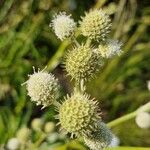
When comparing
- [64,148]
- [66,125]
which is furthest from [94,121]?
[64,148]

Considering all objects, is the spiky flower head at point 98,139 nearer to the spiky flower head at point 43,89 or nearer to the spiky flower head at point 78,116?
the spiky flower head at point 78,116

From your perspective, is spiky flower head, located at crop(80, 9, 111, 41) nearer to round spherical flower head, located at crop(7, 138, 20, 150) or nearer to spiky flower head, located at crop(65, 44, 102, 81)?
spiky flower head, located at crop(65, 44, 102, 81)

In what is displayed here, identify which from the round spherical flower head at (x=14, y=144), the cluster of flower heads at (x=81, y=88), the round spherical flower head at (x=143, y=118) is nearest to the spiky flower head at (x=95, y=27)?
the cluster of flower heads at (x=81, y=88)

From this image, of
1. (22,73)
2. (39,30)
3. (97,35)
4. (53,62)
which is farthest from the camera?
(39,30)

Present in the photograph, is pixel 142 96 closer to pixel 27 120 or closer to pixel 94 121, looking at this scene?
pixel 27 120

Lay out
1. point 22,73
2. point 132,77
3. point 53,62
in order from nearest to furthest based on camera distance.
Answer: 1. point 53,62
2. point 22,73
3. point 132,77

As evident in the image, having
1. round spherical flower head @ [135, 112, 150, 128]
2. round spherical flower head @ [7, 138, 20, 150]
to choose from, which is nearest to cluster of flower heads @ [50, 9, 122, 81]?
round spherical flower head @ [135, 112, 150, 128]
